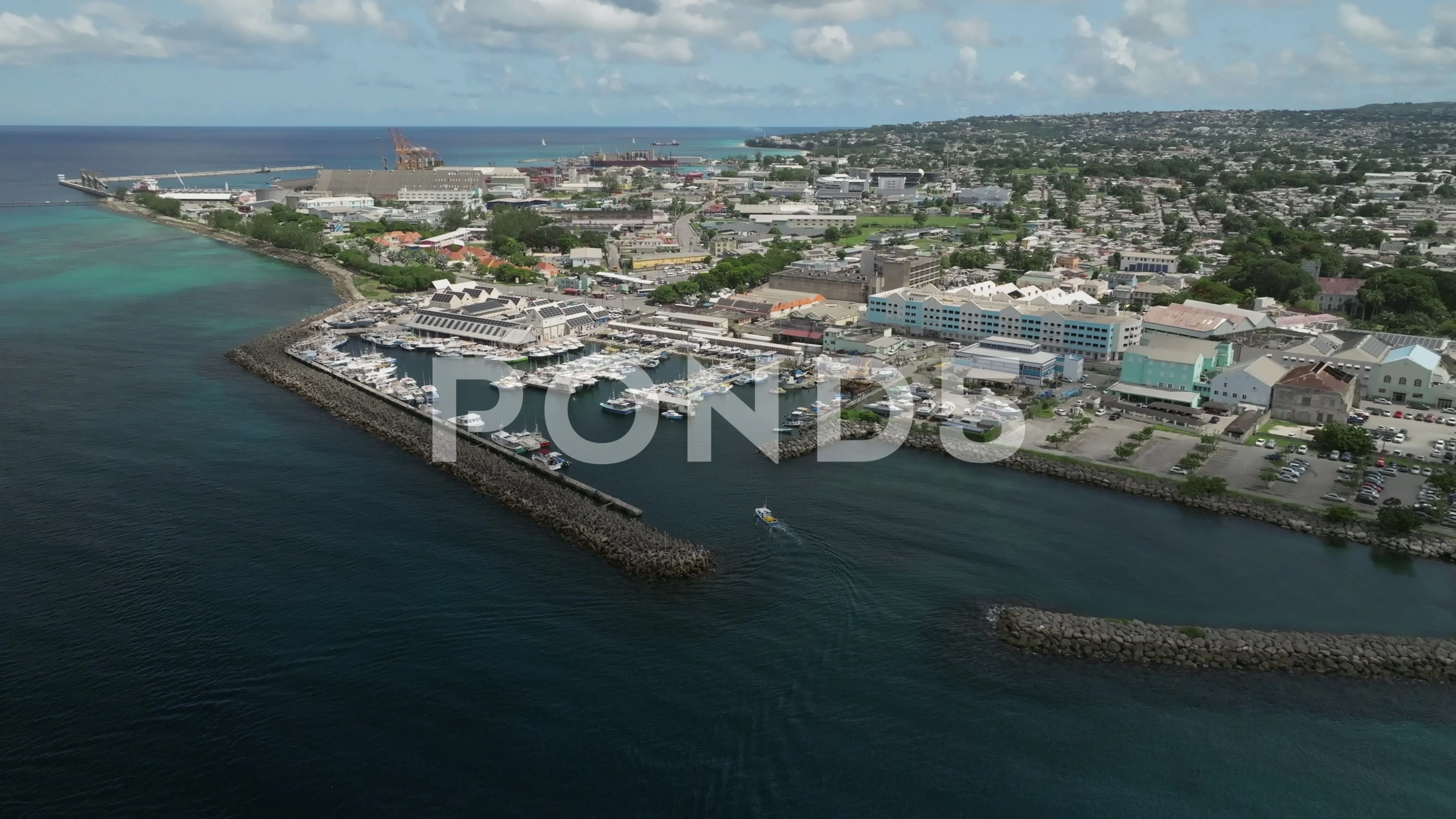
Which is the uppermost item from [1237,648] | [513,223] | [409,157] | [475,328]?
[409,157]

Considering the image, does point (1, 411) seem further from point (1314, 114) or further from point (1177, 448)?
point (1314, 114)

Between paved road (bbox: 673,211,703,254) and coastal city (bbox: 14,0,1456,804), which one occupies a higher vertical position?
paved road (bbox: 673,211,703,254)

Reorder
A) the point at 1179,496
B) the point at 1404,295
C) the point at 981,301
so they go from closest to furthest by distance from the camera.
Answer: the point at 1179,496 → the point at 981,301 → the point at 1404,295

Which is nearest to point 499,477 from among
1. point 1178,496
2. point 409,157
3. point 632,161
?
point 1178,496

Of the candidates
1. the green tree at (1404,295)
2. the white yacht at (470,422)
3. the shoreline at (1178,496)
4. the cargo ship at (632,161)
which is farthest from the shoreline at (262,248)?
the cargo ship at (632,161)

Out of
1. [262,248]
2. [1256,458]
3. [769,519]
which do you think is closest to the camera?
[769,519]

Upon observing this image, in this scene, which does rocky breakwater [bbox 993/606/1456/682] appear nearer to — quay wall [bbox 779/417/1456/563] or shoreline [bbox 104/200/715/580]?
quay wall [bbox 779/417/1456/563]

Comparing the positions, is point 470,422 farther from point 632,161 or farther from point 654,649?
point 632,161

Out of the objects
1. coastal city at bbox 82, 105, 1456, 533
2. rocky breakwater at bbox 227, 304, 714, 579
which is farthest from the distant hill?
rocky breakwater at bbox 227, 304, 714, 579
